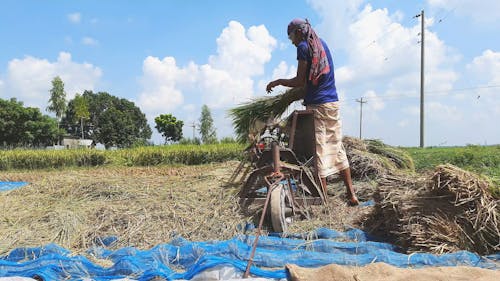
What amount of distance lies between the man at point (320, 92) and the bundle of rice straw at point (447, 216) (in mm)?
925

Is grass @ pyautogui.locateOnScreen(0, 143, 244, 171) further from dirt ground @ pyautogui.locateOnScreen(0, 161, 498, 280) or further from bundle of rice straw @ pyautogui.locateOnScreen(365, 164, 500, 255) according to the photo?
bundle of rice straw @ pyautogui.locateOnScreen(365, 164, 500, 255)

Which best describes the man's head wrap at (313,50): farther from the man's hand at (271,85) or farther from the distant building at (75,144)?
the distant building at (75,144)

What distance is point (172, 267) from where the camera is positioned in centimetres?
223

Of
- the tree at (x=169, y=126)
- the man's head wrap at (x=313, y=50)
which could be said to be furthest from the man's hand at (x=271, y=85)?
the tree at (x=169, y=126)

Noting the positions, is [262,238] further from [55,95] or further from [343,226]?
[55,95]

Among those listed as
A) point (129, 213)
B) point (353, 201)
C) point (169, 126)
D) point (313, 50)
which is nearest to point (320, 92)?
point (313, 50)

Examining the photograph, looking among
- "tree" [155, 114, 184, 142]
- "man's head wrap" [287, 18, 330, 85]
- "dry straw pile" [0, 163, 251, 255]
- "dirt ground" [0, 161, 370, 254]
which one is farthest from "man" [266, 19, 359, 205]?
"tree" [155, 114, 184, 142]

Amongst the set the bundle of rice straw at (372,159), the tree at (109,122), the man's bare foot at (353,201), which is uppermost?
the tree at (109,122)

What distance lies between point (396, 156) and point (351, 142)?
0.74m

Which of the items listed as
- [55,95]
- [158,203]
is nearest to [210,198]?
[158,203]

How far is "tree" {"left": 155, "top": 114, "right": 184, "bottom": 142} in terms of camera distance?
173ft

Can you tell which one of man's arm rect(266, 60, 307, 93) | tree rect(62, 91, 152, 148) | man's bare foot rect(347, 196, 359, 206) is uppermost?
tree rect(62, 91, 152, 148)

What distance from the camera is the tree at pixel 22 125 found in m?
37.2

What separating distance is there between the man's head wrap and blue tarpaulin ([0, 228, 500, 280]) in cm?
A: 172
